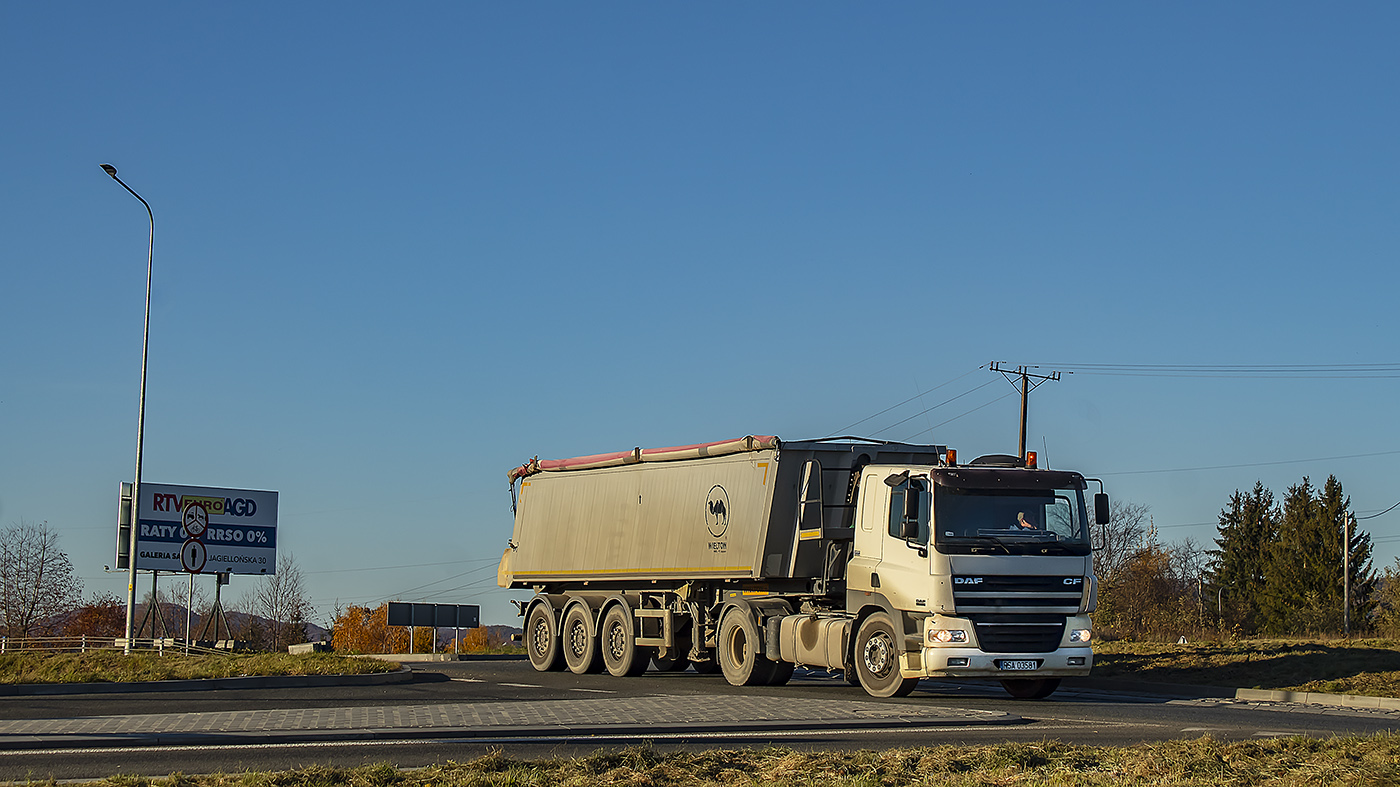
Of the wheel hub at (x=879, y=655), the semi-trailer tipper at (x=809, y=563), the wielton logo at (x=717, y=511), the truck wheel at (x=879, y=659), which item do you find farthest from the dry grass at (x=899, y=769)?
the wielton logo at (x=717, y=511)

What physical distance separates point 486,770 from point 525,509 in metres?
18.3

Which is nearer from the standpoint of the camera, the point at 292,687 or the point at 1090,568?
the point at 1090,568

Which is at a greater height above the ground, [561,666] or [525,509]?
[525,509]

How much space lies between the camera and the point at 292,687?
21.1 metres

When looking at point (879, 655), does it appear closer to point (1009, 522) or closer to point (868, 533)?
point (868, 533)

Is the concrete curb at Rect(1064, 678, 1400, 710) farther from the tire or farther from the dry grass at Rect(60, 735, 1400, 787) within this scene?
the dry grass at Rect(60, 735, 1400, 787)

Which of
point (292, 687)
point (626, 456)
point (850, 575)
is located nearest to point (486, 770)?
point (850, 575)

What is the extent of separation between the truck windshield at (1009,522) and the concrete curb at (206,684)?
9885mm

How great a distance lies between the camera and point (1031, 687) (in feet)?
62.5

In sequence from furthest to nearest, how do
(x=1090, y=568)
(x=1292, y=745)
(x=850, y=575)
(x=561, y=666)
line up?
1. (x=561, y=666)
2. (x=850, y=575)
3. (x=1090, y=568)
4. (x=1292, y=745)

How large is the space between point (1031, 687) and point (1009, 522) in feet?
8.88

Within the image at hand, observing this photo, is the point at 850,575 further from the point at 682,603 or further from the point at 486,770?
the point at 486,770

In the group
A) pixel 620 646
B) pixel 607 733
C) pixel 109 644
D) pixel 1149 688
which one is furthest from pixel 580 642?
pixel 109 644

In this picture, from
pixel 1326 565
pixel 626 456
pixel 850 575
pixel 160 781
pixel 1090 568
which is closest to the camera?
pixel 160 781
